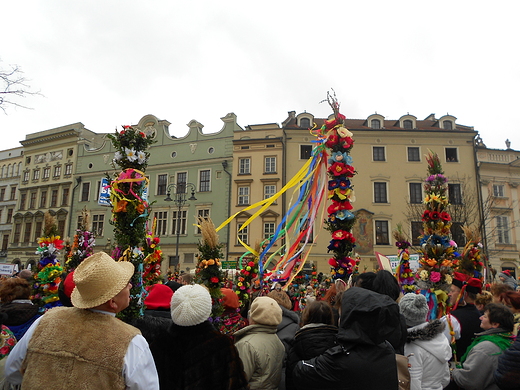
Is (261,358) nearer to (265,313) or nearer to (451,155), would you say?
(265,313)

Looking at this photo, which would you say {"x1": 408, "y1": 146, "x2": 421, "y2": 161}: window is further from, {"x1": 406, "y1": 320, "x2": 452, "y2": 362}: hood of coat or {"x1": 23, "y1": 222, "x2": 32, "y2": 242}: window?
{"x1": 23, "y1": 222, "x2": 32, "y2": 242}: window

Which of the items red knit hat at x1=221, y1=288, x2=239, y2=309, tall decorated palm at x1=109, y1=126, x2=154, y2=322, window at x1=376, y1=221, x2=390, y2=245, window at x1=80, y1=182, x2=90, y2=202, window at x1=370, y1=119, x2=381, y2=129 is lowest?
red knit hat at x1=221, y1=288, x2=239, y2=309

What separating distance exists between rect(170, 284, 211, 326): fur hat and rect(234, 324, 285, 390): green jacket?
643 mm

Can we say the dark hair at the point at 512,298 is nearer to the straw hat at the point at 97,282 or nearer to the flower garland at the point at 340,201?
the flower garland at the point at 340,201

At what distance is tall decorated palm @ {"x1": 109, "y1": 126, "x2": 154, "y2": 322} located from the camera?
6.31 meters

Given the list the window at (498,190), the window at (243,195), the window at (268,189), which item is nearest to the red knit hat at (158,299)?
the window at (268,189)

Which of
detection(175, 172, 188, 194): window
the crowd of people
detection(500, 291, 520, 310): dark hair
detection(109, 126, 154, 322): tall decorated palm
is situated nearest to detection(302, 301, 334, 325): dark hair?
the crowd of people

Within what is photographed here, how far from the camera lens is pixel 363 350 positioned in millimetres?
2795

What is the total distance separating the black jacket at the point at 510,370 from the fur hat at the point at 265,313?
1.81 m

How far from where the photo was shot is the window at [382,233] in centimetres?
3123

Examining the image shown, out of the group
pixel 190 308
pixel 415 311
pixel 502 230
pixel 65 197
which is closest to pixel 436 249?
pixel 415 311

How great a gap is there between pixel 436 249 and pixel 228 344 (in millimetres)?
6157

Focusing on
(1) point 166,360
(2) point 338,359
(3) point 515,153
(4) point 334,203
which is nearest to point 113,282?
(1) point 166,360

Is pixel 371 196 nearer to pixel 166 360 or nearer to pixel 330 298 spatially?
pixel 330 298
